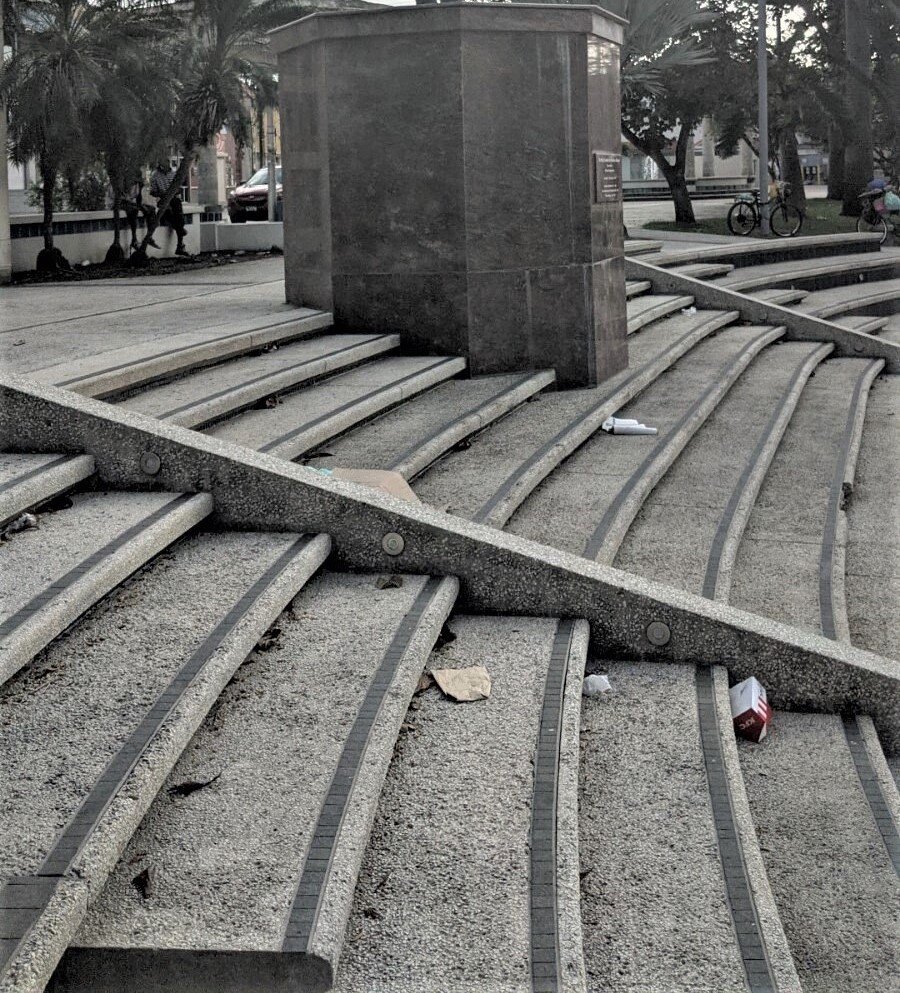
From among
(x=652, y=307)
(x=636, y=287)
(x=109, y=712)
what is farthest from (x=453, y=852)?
(x=636, y=287)

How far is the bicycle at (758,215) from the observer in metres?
22.8

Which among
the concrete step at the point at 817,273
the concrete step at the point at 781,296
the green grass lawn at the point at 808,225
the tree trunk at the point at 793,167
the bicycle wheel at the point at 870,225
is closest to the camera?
the concrete step at the point at 781,296

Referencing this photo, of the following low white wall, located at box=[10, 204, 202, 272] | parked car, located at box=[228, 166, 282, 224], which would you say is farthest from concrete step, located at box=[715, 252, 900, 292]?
parked car, located at box=[228, 166, 282, 224]

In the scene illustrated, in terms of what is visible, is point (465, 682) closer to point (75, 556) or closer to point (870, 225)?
point (75, 556)

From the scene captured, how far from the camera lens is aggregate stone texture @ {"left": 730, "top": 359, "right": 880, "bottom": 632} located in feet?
19.5

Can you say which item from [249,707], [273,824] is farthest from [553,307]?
[273,824]

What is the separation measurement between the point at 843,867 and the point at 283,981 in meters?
1.83

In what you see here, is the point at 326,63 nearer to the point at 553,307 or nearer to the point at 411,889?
the point at 553,307

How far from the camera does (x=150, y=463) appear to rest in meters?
5.23

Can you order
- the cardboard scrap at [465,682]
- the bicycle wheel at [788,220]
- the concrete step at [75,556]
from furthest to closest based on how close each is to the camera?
1. the bicycle wheel at [788,220]
2. the cardboard scrap at [465,682]
3. the concrete step at [75,556]

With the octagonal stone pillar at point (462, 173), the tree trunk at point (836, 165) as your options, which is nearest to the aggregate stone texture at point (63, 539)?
the octagonal stone pillar at point (462, 173)

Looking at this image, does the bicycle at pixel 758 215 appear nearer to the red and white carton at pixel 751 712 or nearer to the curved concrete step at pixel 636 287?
the curved concrete step at pixel 636 287

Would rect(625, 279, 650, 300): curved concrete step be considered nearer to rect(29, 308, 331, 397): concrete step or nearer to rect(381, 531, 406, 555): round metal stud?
rect(29, 308, 331, 397): concrete step

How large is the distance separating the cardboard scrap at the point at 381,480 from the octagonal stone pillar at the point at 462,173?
122 inches
